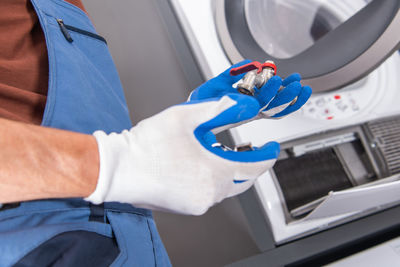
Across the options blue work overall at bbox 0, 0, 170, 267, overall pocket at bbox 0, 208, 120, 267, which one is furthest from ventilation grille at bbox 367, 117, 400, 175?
overall pocket at bbox 0, 208, 120, 267

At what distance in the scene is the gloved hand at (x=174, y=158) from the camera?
49cm

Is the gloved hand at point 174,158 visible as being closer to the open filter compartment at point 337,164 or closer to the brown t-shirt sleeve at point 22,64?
the brown t-shirt sleeve at point 22,64

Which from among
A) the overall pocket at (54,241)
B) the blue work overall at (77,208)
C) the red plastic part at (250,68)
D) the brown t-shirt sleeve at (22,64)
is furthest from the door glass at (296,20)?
the overall pocket at (54,241)

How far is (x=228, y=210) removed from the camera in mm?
876

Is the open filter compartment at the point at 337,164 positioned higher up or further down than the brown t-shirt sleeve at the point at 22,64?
further down

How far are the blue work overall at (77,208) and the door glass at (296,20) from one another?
751 millimetres

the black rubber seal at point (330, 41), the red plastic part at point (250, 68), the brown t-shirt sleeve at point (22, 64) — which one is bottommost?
the black rubber seal at point (330, 41)

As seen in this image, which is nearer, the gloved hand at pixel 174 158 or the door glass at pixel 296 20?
the gloved hand at pixel 174 158

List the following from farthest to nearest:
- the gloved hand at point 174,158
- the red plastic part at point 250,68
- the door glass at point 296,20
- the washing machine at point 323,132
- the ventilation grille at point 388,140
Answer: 1. the door glass at point 296,20
2. the ventilation grille at point 388,140
3. the washing machine at point 323,132
4. the red plastic part at point 250,68
5. the gloved hand at point 174,158

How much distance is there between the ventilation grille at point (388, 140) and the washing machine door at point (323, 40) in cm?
24

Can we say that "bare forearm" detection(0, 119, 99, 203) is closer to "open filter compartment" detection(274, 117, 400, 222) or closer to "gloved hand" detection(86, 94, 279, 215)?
"gloved hand" detection(86, 94, 279, 215)

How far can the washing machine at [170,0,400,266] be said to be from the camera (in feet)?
2.73

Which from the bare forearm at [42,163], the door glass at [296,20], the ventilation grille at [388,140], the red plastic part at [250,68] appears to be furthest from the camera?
the door glass at [296,20]

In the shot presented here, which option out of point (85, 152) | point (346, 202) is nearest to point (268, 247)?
point (346, 202)
